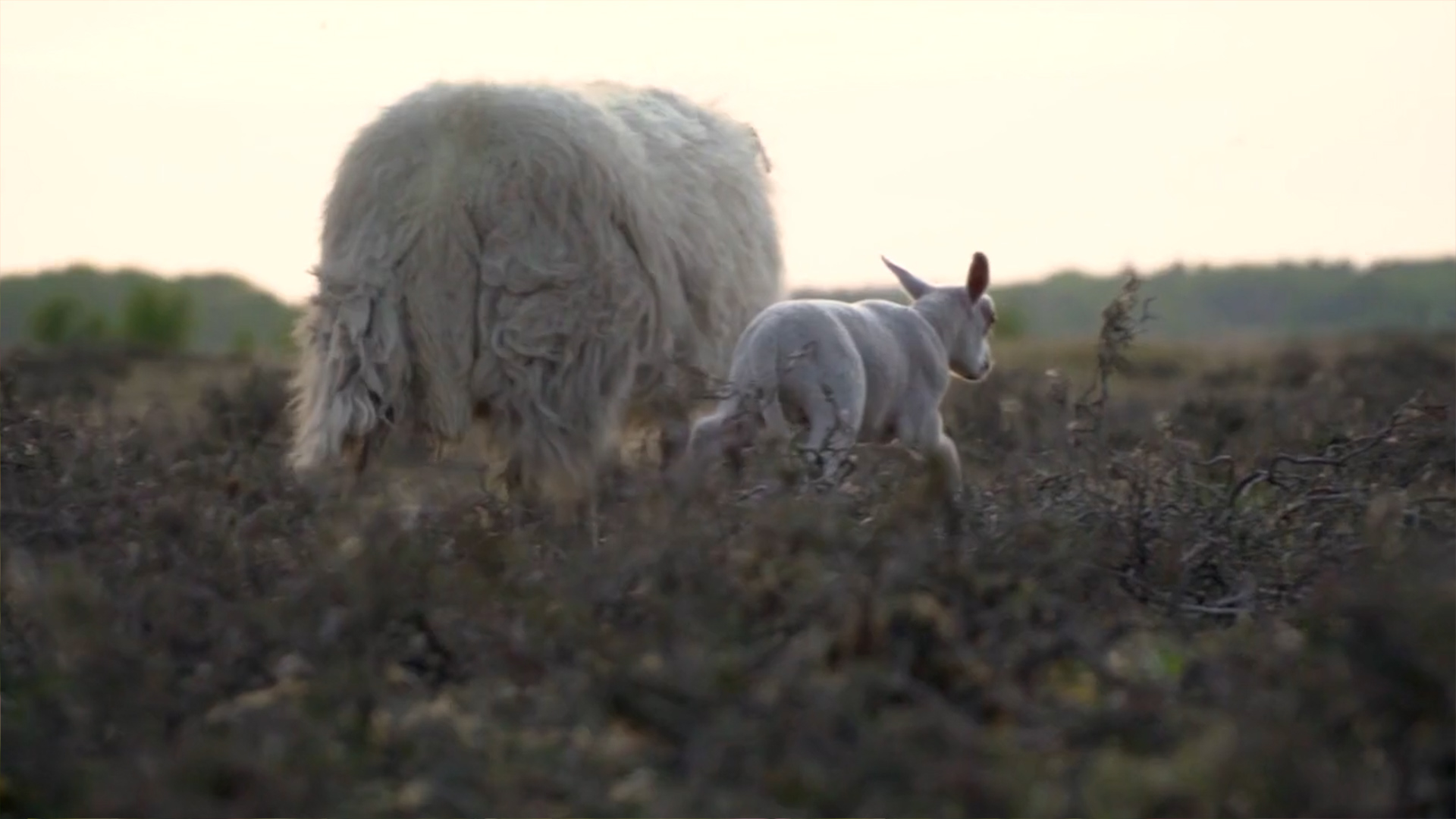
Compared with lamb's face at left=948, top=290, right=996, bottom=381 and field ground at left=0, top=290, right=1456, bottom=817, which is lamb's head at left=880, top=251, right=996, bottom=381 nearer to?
lamb's face at left=948, top=290, right=996, bottom=381

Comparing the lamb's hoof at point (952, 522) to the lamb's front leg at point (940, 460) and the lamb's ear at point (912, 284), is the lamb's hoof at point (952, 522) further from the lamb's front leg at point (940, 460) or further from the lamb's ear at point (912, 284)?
the lamb's ear at point (912, 284)

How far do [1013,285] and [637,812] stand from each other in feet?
133

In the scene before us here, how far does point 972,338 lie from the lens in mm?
9102

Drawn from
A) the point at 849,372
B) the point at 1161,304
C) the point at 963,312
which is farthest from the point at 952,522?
the point at 1161,304

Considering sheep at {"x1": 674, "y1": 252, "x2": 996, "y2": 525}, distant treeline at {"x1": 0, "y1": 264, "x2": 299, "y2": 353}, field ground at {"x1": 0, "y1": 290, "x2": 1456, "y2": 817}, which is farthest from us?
distant treeline at {"x1": 0, "y1": 264, "x2": 299, "y2": 353}

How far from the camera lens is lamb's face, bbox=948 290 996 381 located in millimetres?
9016

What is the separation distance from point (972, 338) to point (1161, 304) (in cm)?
2557

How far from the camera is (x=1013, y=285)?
43.5 meters

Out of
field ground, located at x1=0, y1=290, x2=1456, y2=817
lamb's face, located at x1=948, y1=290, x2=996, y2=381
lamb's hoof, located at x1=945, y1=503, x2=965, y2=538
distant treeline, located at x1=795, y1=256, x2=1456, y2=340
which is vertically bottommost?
distant treeline, located at x1=795, y1=256, x2=1456, y2=340

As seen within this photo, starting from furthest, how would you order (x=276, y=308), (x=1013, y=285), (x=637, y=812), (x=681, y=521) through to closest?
1. (x=1013, y=285)
2. (x=276, y=308)
3. (x=681, y=521)
4. (x=637, y=812)

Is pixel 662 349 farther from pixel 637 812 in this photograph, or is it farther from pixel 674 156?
pixel 637 812

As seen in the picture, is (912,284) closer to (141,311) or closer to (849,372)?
(849,372)

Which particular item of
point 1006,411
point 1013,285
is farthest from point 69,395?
point 1013,285

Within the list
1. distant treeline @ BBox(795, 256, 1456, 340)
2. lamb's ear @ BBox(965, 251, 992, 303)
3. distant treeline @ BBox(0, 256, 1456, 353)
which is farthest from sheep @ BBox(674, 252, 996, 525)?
distant treeline @ BBox(795, 256, 1456, 340)
